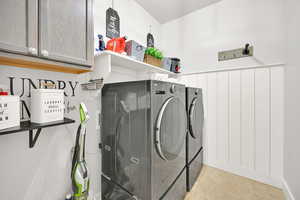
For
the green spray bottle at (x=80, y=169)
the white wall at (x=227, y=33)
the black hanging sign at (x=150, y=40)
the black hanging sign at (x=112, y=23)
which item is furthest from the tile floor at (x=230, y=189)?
the black hanging sign at (x=150, y=40)

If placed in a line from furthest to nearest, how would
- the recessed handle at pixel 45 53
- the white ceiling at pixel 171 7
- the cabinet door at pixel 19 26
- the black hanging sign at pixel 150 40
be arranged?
the black hanging sign at pixel 150 40 < the white ceiling at pixel 171 7 < the recessed handle at pixel 45 53 < the cabinet door at pixel 19 26

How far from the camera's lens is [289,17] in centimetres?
142

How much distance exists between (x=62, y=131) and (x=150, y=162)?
0.87 meters

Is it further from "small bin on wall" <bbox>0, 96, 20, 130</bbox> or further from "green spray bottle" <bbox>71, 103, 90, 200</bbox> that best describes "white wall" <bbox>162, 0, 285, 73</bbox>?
"small bin on wall" <bbox>0, 96, 20, 130</bbox>

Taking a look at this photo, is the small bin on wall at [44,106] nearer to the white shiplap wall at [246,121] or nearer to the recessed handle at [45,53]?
the recessed handle at [45,53]

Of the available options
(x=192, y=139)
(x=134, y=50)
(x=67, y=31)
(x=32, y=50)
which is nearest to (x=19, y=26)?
(x=32, y=50)

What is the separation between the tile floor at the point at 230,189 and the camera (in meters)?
1.48

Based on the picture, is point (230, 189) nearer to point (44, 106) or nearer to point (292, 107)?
point (292, 107)

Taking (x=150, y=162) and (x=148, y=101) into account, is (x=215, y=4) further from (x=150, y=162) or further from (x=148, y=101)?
(x=150, y=162)

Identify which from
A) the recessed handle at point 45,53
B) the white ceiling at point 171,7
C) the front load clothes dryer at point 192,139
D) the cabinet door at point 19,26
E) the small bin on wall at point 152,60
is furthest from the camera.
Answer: the white ceiling at point 171,7

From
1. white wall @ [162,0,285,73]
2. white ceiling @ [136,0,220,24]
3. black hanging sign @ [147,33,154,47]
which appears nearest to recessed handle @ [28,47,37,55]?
black hanging sign @ [147,33,154,47]

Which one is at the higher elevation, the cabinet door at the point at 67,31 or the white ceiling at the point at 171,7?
the white ceiling at the point at 171,7

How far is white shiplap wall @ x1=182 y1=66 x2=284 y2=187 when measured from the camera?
1630 millimetres

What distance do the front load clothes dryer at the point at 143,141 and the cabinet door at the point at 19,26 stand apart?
645mm
